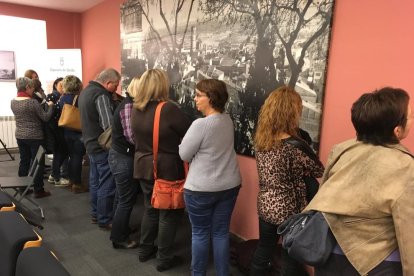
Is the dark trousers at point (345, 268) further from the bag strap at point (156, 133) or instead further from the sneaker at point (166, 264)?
the sneaker at point (166, 264)

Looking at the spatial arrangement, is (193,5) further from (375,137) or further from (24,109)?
(375,137)

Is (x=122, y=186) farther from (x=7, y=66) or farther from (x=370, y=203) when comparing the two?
(x=7, y=66)

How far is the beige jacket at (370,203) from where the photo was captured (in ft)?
3.23

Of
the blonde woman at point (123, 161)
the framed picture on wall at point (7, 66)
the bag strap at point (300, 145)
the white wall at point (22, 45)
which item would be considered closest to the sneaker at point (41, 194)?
the blonde woman at point (123, 161)

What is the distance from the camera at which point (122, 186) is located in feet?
7.98

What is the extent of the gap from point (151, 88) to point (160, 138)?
32cm

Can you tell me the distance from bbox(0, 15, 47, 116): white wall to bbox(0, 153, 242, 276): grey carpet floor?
2938 mm

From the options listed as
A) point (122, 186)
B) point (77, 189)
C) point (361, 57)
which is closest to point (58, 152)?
point (77, 189)

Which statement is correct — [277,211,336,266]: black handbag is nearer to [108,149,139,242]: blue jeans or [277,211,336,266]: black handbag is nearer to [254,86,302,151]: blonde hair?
[254,86,302,151]: blonde hair

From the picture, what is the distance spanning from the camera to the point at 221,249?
2006mm

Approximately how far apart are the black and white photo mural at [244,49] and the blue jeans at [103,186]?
94 cm

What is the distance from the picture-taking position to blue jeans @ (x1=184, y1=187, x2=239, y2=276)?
6.12ft

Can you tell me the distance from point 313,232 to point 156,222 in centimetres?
143

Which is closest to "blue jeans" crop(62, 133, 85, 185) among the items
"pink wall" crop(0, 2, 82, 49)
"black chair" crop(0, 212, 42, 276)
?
"black chair" crop(0, 212, 42, 276)
